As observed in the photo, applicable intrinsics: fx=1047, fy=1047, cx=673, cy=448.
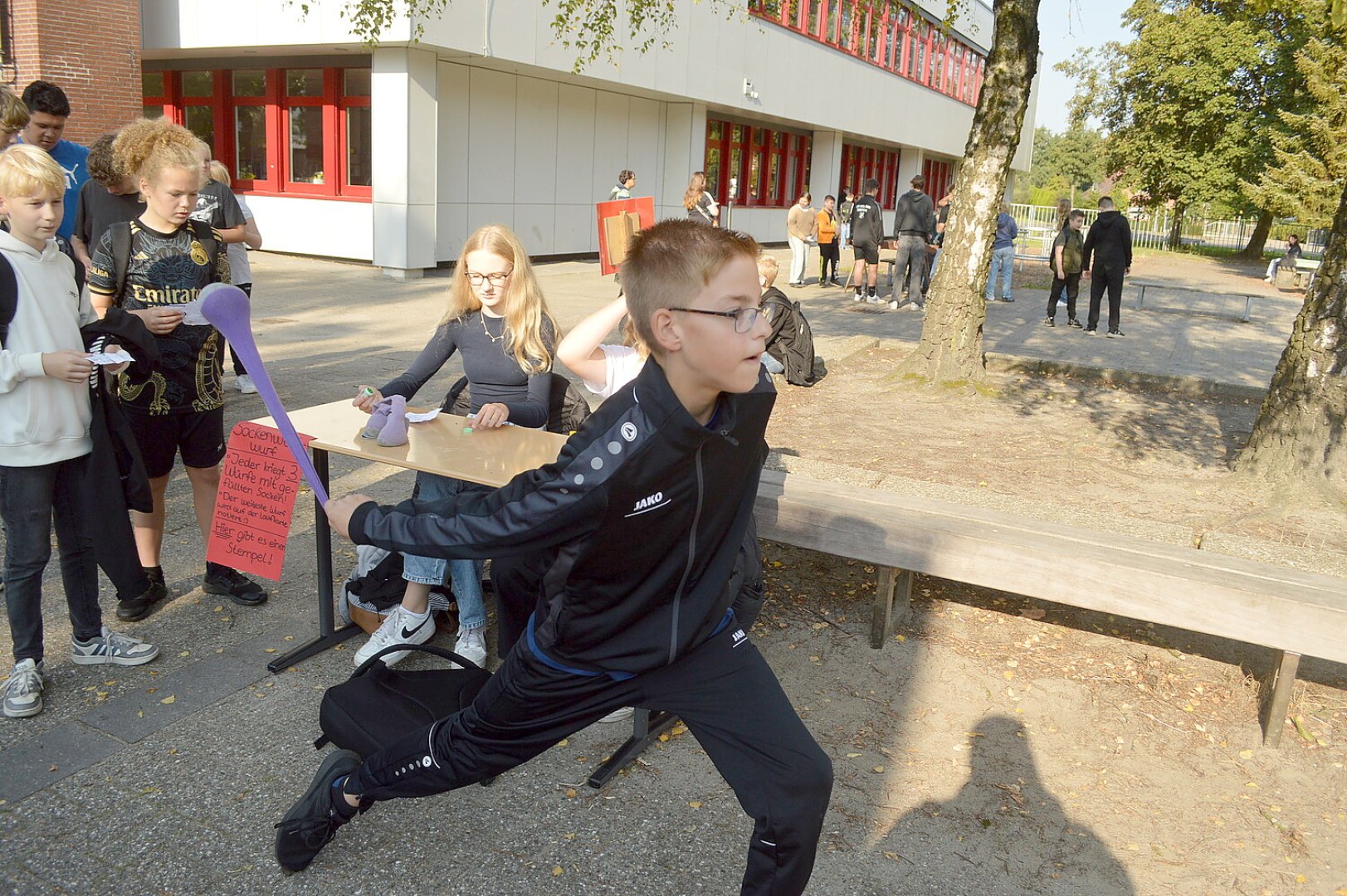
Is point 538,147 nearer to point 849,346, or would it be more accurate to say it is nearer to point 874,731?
point 849,346

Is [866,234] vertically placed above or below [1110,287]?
above

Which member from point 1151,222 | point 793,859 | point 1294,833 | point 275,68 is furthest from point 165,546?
point 1151,222

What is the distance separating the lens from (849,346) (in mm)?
12227

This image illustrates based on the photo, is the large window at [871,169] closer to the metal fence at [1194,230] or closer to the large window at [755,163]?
the large window at [755,163]

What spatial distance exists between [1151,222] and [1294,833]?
54.1 meters

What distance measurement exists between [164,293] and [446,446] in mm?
1395

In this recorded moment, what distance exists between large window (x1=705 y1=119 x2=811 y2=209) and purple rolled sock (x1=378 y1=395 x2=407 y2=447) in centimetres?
2445

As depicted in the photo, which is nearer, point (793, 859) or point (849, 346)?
point (793, 859)

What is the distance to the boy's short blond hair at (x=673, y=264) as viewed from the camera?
7.41 feet

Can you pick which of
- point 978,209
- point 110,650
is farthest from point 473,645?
point 978,209

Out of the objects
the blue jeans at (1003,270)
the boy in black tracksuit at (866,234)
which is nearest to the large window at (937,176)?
the blue jeans at (1003,270)

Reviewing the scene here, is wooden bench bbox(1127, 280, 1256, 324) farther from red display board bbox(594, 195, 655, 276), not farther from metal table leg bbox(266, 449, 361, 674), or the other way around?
metal table leg bbox(266, 449, 361, 674)

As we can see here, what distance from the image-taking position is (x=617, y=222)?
5.18 metres

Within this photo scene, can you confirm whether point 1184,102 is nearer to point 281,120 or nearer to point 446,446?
point 281,120
